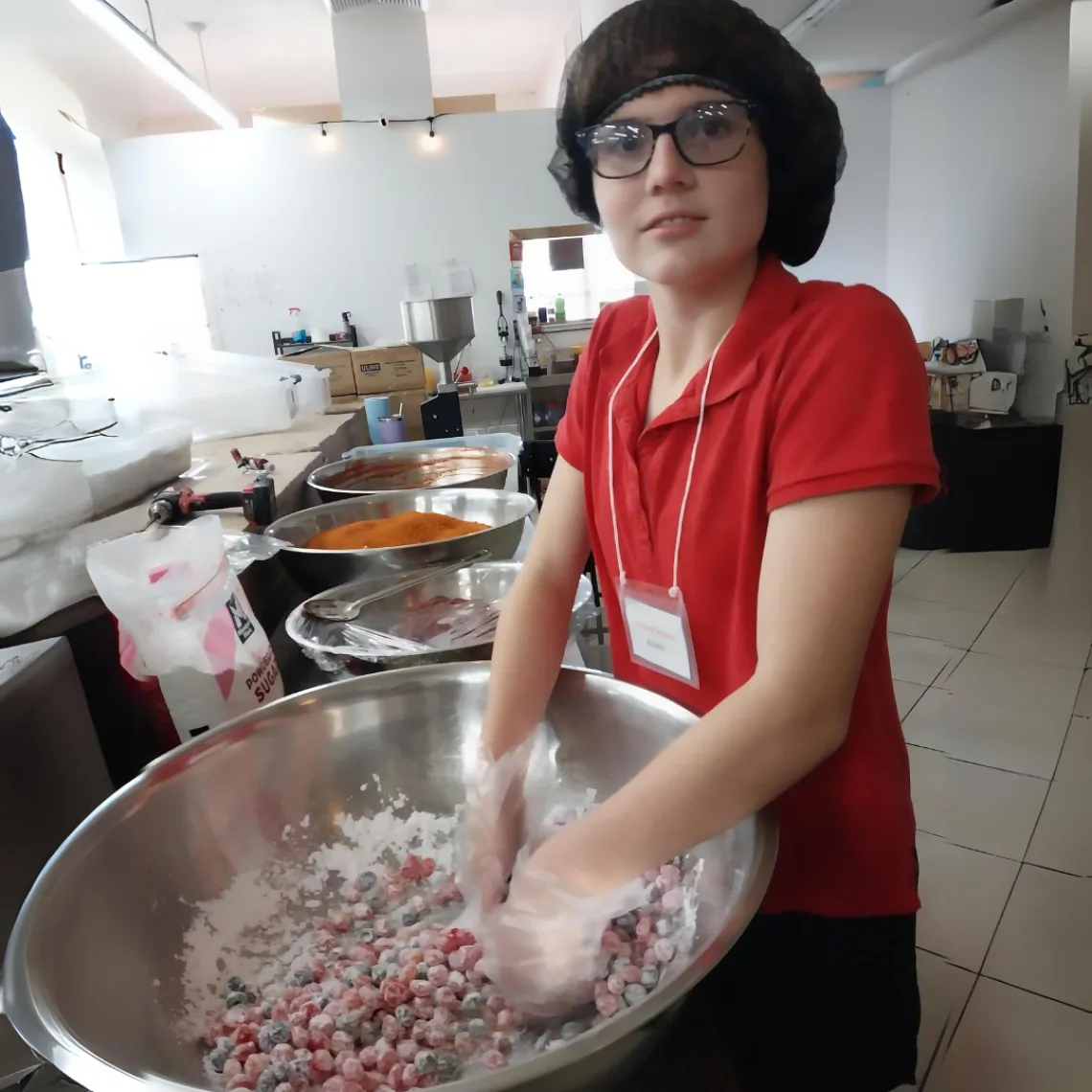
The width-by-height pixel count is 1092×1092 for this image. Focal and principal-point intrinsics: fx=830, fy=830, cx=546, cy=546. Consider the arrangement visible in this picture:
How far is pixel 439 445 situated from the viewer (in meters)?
2.24

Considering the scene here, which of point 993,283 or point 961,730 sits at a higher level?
point 993,283

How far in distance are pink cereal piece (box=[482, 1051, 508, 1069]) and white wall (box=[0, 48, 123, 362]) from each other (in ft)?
16.6

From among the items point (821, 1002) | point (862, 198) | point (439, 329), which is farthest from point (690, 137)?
point (862, 198)

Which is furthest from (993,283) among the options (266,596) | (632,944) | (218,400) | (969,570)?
(632,944)

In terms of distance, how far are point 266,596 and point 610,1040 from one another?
1.05 meters

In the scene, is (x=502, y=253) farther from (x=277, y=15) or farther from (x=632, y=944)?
(x=632, y=944)

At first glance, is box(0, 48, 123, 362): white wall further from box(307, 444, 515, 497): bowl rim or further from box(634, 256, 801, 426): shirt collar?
box(634, 256, 801, 426): shirt collar

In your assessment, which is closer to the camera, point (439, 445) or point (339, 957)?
point (339, 957)

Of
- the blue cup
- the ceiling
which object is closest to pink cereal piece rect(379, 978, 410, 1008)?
the blue cup

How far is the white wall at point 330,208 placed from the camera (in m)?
5.43

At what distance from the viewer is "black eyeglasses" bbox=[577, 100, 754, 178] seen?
675 millimetres

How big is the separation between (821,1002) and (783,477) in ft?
1.91

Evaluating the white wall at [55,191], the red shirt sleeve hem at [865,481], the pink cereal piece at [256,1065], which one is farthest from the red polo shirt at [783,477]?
the white wall at [55,191]

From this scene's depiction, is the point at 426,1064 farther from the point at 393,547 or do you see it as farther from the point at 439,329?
the point at 439,329
